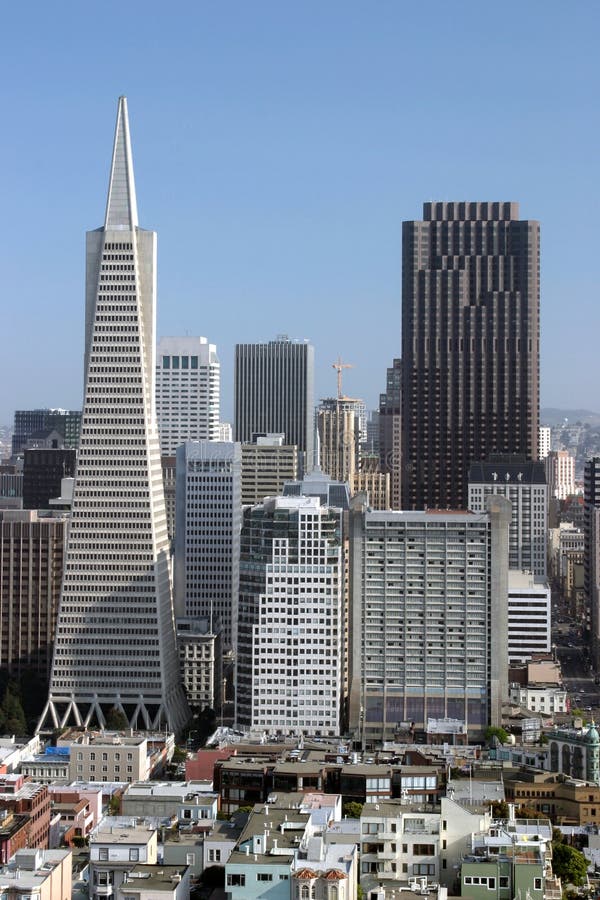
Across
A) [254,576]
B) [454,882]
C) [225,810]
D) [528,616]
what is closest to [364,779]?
[225,810]

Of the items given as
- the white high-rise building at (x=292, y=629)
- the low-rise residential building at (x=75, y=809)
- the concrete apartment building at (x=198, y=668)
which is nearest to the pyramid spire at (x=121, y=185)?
the white high-rise building at (x=292, y=629)

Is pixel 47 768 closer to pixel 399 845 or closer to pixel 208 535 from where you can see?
pixel 399 845

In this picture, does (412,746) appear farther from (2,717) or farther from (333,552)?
(2,717)

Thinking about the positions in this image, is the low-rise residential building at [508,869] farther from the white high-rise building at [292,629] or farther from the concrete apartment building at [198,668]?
the concrete apartment building at [198,668]

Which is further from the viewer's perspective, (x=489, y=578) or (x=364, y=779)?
(x=489, y=578)

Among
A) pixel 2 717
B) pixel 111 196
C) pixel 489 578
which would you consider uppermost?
pixel 111 196

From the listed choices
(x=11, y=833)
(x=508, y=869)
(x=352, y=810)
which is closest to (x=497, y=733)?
(x=352, y=810)
